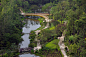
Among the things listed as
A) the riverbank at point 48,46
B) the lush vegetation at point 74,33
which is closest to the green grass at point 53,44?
the riverbank at point 48,46

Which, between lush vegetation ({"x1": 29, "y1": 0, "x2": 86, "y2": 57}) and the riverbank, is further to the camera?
the riverbank

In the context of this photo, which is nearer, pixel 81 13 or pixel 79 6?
pixel 81 13

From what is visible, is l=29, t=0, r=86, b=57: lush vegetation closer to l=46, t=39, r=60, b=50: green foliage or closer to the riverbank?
the riverbank

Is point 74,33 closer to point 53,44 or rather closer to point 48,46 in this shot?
point 53,44

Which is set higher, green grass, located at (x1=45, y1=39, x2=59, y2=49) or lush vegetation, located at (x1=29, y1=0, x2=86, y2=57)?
lush vegetation, located at (x1=29, y1=0, x2=86, y2=57)

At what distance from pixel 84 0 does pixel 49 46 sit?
15628 mm

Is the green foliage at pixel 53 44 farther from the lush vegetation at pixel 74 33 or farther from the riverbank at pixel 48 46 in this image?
the lush vegetation at pixel 74 33

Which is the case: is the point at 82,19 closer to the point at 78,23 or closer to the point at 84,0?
the point at 78,23

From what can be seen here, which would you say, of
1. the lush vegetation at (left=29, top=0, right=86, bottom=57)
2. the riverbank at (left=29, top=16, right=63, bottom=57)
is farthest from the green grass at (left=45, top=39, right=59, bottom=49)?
the lush vegetation at (left=29, top=0, right=86, bottom=57)

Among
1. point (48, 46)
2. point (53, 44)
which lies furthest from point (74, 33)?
point (48, 46)

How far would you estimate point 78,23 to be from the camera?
33.0 meters

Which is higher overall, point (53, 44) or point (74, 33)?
point (74, 33)

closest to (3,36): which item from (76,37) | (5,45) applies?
(5,45)

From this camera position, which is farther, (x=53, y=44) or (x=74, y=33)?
(x=74, y=33)
